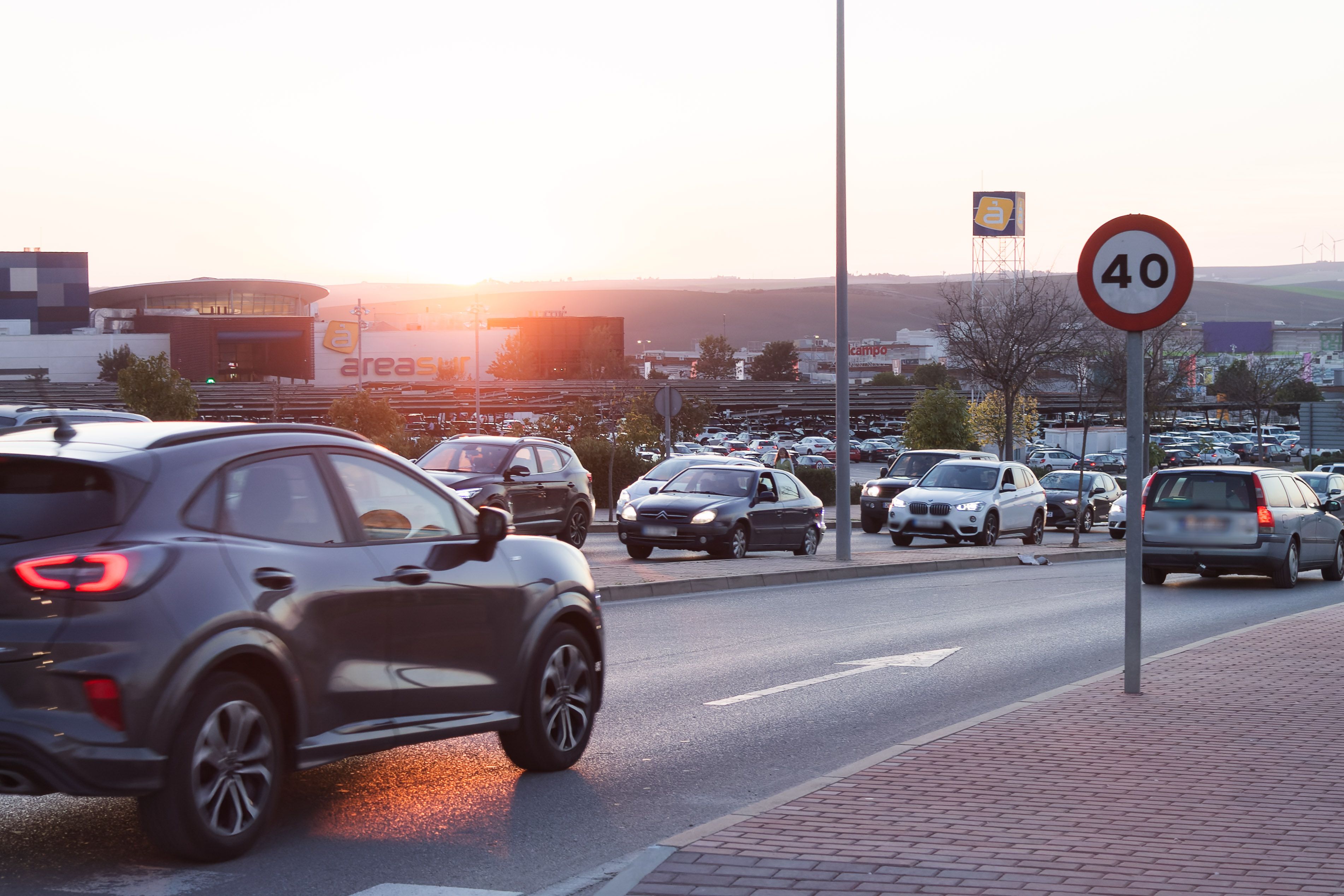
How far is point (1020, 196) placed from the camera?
13312 centimetres

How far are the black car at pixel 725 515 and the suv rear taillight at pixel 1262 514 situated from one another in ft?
23.4

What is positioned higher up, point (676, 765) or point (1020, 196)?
point (1020, 196)

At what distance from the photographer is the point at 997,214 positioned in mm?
133000

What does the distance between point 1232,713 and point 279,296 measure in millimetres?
146545

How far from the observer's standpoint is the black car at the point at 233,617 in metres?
5.01

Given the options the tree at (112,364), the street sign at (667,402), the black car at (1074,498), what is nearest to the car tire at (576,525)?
the street sign at (667,402)

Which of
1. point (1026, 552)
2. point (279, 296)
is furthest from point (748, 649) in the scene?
point (279, 296)

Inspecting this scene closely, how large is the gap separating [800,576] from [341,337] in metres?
115

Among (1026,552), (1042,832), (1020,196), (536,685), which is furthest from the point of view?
(1020,196)

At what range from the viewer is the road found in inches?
219

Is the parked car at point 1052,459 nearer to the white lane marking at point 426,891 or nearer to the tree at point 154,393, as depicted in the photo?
the tree at point 154,393

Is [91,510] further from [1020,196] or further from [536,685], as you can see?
[1020,196]

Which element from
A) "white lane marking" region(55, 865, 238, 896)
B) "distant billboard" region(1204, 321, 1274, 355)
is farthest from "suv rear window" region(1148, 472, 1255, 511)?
"distant billboard" region(1204, 321, 1274, 355)

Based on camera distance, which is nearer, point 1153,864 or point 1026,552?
point 1153,864
